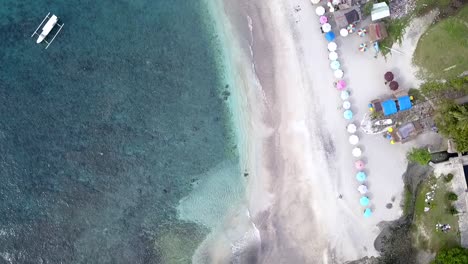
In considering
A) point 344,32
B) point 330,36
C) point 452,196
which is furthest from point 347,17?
point 452,196

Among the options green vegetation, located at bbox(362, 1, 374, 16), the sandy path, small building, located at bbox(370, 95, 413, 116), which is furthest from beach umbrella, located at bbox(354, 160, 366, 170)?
green vegetation, located at bbox(362, 1, 374, 16)

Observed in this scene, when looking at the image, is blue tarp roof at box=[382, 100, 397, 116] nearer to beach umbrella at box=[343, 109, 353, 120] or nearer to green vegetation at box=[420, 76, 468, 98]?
beach umbrella at box=[343, 109, 353, 120]

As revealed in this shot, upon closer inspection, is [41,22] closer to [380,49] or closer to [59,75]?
[59,75]

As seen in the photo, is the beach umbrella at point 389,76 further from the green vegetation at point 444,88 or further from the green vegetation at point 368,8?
the green vegetation at point 368,8

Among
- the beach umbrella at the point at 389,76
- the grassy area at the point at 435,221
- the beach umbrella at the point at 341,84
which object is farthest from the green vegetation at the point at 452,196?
the beach umbrella at the point at 341,84

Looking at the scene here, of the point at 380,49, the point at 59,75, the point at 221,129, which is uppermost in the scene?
the point at 380,49

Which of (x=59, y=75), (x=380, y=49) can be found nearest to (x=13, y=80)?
(x=59, y=75)

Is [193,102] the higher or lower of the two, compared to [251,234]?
higher
